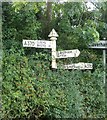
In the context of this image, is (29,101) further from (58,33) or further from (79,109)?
(58,33)

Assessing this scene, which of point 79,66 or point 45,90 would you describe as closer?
point 45,90

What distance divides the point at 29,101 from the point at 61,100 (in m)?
0.37

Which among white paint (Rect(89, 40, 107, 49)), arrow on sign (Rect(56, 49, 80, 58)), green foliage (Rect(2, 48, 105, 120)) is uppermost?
white paint (Rect(89, 40, 107, 49))

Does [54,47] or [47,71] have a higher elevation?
[54,47]

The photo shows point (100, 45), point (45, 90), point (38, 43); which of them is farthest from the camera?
point (100, 45)

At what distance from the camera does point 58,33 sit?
3840mm

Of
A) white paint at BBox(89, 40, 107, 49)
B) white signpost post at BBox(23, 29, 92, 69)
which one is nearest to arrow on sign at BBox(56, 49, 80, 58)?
white signpost post at BBox(23, 29, 92, 69)

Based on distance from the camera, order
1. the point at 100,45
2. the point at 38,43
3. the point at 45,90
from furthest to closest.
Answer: the point at 100,45 < the point at 38,43 < the point at 45,90

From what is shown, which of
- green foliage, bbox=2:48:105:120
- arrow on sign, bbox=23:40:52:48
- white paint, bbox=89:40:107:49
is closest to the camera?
green foliage, bbox=2:48:105:120

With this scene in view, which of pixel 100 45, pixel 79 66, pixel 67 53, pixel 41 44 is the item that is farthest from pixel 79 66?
pixel 41 44

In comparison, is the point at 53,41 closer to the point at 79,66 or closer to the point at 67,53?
the point at 67,53

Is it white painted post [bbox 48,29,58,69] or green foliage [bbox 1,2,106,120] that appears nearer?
green foliage [bbox 1,2,106,120]

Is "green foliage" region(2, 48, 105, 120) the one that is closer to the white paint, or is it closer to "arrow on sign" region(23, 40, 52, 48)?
"arrow on sign" region(23, 40, 52, 48)

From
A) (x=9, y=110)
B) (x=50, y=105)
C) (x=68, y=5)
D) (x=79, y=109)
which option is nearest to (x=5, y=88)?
(x=9, y=110)
